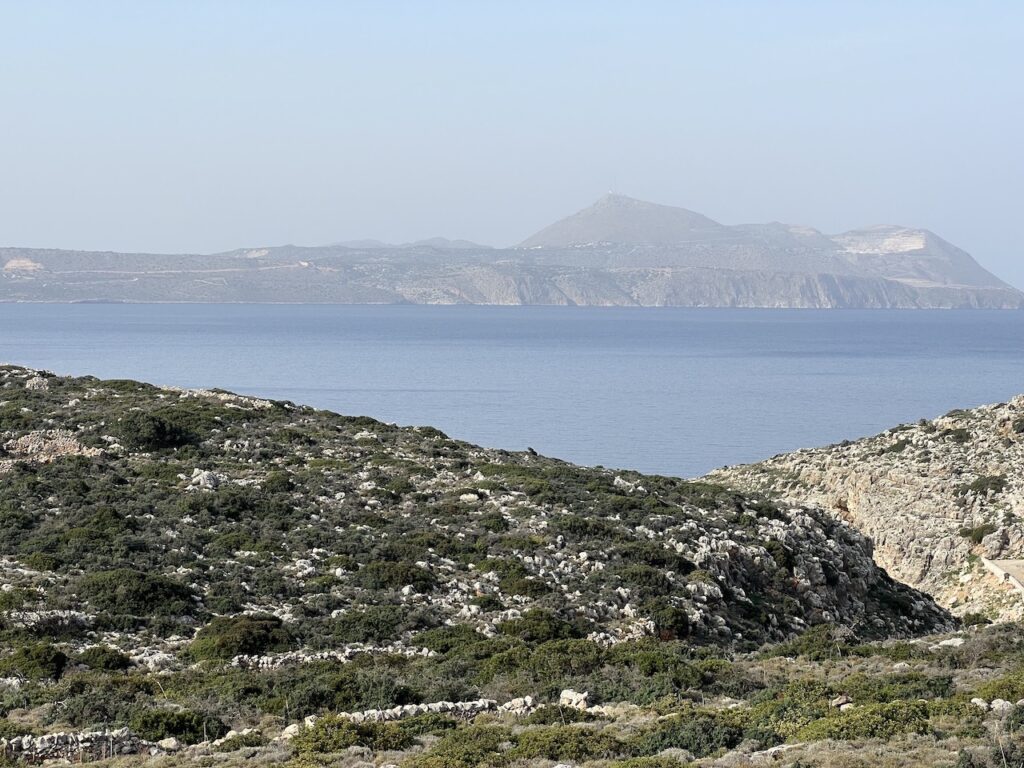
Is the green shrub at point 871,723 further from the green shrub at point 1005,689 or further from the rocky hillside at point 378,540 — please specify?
A: the rocky hillside at point 378,540

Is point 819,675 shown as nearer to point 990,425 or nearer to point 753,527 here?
point 753,527

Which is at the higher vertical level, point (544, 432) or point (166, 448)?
point (166, 448)

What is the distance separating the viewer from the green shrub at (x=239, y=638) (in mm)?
24438

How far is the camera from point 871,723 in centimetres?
1702

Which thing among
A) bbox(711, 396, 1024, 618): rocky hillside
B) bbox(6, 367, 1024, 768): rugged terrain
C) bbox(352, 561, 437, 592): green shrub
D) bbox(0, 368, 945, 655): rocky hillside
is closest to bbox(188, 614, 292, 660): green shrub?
bbox(6, 367, 1024, 768): rugged terrain

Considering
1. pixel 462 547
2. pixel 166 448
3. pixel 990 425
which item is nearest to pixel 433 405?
pixel 990 425

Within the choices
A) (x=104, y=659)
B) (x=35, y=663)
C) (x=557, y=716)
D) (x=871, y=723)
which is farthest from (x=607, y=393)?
(x=871, y=723)

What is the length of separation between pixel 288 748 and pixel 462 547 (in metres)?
14.3

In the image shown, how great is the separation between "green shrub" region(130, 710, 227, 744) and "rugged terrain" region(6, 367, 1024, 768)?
0.05 m

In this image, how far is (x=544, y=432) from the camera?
111 metres

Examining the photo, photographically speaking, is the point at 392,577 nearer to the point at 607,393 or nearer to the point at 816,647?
the point at 816,647

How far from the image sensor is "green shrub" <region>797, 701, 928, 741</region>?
1670 centimetres

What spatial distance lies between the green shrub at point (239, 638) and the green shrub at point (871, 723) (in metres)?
11.7

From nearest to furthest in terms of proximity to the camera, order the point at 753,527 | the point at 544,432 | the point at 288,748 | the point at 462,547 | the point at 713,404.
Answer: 1. the point at 288,748
2. the point at 462,547
3. the point at 753,527
4. the point at 544,432
5. the point at 713,404
